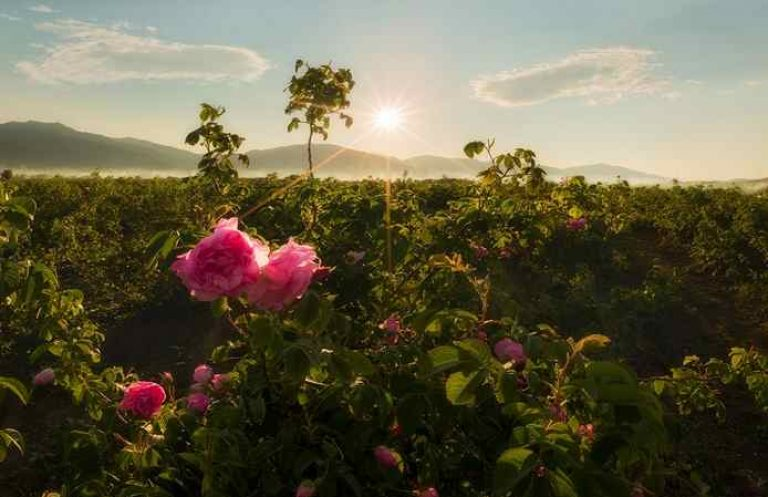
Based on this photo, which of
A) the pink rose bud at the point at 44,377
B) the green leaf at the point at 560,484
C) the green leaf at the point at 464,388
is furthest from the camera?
the pink rose bud at the point at 44,377

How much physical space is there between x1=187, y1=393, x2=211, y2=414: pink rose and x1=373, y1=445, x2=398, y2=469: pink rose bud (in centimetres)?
78

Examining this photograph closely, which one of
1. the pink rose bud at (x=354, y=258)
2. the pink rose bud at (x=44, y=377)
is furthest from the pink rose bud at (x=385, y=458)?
the pink rose bud at (x=44, y=377)

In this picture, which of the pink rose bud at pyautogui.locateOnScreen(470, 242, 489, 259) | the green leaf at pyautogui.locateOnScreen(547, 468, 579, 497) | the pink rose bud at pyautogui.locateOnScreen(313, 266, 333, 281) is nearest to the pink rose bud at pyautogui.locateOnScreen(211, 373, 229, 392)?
the pink rose bud at pyautogui.locateOnScreen(313, 266, 333, 281)

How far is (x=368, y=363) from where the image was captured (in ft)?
5.67

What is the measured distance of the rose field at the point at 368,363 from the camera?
5.35 ft

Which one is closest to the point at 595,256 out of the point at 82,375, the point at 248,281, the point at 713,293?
the point at 713,293

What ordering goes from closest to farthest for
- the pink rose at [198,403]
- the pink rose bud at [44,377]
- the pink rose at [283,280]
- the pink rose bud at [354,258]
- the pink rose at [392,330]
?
the pink rose at [283,280] < the pink rose at [198,403] < the pink rose at [392,330] < the pink rose bud at [44,377] < the pink rose bud at [354,258]

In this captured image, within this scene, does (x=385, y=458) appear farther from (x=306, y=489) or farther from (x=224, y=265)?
(x=224, y=265)

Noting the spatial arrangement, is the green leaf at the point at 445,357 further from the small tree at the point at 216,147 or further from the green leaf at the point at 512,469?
the small tree at the point at 216,147

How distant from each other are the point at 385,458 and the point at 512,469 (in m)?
0.70

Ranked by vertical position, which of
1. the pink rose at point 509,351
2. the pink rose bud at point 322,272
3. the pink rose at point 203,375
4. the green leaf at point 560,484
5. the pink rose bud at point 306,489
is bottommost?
the pink rose bud at point 306,489

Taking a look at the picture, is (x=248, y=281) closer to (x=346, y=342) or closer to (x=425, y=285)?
(x=346, y=342)

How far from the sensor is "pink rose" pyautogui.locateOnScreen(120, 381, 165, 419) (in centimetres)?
246

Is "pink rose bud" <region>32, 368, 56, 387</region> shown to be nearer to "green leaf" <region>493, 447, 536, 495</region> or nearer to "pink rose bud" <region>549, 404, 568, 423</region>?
"pink rose bud" <region>549, 404, 568, 423</region>
